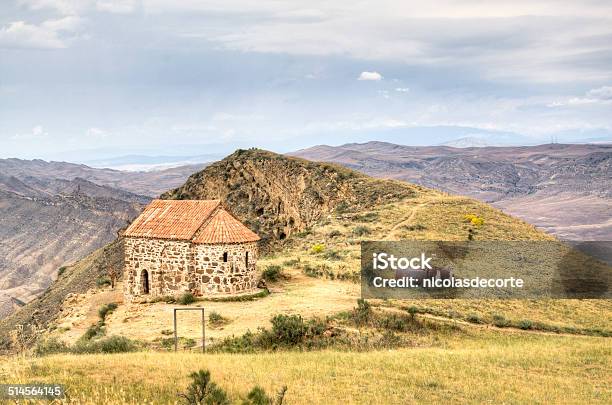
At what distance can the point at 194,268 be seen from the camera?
2986cm

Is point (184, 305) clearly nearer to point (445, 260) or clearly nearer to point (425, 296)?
point (425, 296)

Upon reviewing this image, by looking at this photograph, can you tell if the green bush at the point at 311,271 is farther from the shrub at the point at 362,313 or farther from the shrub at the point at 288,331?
the shrub at the point at 288,331

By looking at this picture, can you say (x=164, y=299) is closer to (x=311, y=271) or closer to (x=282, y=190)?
(x=311, y=271)

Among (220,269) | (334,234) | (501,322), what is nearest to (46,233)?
(334,234)

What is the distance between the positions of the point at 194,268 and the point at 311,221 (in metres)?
28.8

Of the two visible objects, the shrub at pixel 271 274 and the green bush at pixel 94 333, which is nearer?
the green bush at pixel 94 333

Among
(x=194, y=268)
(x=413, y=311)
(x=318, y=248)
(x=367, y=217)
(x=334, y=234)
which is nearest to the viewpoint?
(x=413, y=311)

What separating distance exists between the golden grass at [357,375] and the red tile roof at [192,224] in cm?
1248

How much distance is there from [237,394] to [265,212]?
50.9 m

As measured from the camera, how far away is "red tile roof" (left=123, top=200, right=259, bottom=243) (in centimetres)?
3003

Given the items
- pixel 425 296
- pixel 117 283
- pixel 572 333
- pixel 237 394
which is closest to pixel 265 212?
pixel 117 283

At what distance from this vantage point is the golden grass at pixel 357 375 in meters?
13.3

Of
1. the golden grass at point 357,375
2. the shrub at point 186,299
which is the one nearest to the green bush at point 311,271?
the shrub at point 186,299

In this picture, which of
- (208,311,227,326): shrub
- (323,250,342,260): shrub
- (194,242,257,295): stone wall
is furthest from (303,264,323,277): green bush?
(208,311,227,326): shrub
